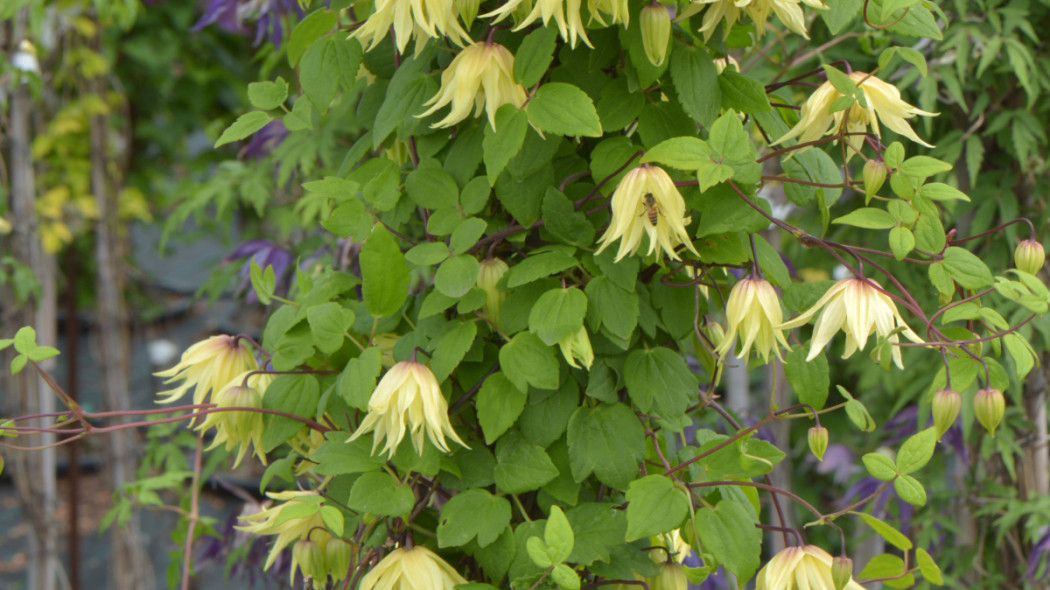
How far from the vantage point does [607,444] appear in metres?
0.73

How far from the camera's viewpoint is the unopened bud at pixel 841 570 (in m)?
0.63

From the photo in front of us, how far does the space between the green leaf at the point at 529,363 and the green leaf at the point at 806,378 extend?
0.18 m

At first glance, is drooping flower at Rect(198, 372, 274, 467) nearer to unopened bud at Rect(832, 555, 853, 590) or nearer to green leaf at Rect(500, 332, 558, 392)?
green leaf at Rect(500, 332, 558, 392)

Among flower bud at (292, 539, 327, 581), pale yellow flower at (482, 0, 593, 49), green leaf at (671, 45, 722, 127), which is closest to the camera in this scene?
pale yellow flower at (482, 0, 593, 49)

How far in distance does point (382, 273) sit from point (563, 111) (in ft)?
0.65

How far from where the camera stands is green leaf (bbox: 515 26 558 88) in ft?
2.24

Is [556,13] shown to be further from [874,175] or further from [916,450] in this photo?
[916,450]

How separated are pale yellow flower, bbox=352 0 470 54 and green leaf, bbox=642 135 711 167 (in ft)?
0.55

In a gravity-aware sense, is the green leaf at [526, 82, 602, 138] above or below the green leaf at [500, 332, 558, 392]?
above

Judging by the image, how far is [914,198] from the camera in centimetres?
68

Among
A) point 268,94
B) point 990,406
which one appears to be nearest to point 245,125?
point 268,94

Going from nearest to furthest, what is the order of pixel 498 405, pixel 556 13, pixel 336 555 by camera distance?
pixel 556 13 → pixel 498 405 → pixel 336 555

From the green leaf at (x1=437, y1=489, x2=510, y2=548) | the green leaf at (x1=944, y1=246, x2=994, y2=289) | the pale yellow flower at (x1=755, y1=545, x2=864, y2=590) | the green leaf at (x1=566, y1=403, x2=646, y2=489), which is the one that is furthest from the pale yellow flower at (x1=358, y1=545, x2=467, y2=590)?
the green leaf at (x1=944, y1=246, x2=994, y2=289)

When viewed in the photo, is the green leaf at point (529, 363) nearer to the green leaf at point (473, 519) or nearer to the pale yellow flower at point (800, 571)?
the green leaf at point (473, 519)
